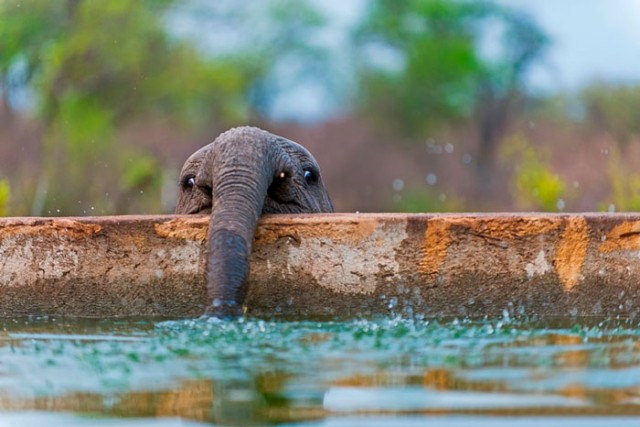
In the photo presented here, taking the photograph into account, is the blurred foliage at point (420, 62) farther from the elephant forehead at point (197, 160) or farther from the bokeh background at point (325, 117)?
the elephant forehead at point (197, 160)

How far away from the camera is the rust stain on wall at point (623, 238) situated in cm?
800

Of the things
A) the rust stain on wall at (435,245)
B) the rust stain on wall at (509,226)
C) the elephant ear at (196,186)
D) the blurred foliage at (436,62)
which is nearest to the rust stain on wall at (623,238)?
the rust stain on wall at (509,226)

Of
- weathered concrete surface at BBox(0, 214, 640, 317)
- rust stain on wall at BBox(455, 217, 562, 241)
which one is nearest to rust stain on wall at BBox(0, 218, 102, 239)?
weathered concrete surface at BBox(0, 214, 640, 317)

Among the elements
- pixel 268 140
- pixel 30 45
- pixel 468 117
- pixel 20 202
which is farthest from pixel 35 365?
pixel 468 117

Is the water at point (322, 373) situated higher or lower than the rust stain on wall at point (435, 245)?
lower

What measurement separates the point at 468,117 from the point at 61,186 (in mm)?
23215

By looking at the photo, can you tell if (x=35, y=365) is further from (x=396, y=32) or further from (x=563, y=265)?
(x=396, y=32)

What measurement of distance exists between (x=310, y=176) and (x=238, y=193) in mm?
1808

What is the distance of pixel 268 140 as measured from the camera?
352 inches

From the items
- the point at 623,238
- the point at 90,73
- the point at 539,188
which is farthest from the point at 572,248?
the point at 90,73

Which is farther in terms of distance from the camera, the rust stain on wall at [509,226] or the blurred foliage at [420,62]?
the blurred foliage at [420,62]

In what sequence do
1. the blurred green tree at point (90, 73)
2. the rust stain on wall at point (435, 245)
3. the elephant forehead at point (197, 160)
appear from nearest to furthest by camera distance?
the rust stain on wall at point (435, 245), the elephant forehead at point (197, 160), the blurred green tree at point (90, 73)

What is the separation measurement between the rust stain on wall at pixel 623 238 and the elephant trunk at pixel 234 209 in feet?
6.51

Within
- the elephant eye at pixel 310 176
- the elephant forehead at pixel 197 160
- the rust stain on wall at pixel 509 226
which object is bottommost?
the rust stain on wall at pixel 509 226
